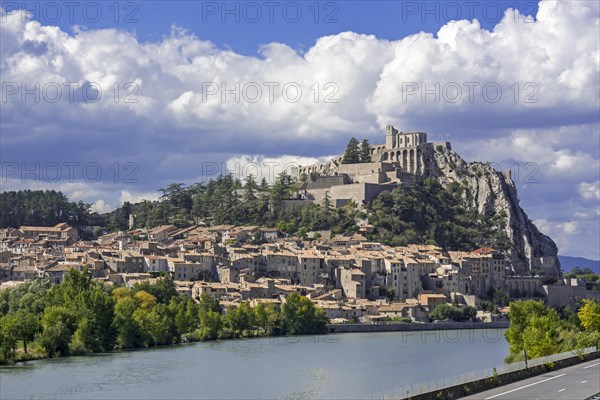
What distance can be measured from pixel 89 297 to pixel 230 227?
150 feet

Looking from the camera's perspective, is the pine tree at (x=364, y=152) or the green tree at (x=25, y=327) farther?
the pine tree at (x=364, y=152)

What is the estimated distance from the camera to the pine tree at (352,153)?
111m

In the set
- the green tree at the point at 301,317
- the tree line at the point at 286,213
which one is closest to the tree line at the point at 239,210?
the tree line at the point at 286,213

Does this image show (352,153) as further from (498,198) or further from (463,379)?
(463,379)

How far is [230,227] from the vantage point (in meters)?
96.9

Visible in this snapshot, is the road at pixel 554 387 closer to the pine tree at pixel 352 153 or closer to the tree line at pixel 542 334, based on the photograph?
the tree line at pixel 542 334

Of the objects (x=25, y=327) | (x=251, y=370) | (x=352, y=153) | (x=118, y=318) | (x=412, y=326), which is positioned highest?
(x=352, y=153)

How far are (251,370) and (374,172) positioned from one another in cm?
6191

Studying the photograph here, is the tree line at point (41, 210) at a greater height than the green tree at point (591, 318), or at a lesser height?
greater

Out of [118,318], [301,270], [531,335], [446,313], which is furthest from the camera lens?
[301,270]

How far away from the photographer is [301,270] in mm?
82875

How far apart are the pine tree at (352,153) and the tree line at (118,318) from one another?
4313 cm

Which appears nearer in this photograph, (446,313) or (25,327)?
(25,327)

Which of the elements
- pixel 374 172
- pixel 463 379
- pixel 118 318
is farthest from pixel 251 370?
pixel 374 172
